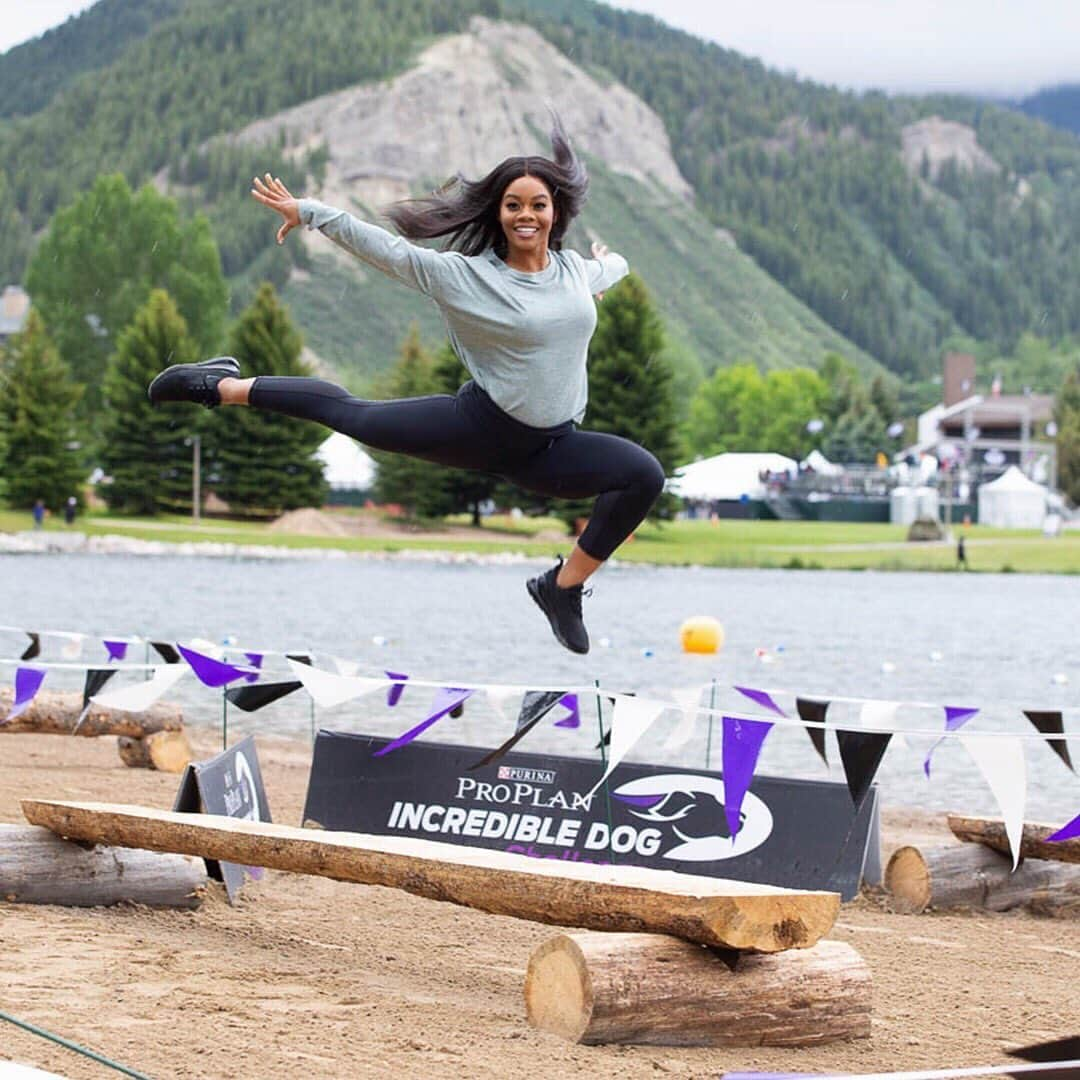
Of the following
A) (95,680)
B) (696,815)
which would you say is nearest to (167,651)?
(95,680)

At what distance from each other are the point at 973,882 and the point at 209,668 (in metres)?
4.46

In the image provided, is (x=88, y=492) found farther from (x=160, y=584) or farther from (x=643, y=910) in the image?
(x=643, y=910)

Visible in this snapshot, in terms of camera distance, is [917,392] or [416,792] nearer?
[416,792]

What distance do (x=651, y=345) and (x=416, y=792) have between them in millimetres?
63152

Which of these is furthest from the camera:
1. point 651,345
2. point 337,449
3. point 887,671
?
point 337,449

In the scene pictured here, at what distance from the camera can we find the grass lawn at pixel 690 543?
241ft

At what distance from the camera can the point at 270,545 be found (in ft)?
241

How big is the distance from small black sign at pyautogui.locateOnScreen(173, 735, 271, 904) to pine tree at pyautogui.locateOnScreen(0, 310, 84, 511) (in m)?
61.4

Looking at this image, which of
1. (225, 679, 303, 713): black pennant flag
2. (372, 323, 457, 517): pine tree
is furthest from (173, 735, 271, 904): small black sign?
(372, 323, 457, 517): pine tree

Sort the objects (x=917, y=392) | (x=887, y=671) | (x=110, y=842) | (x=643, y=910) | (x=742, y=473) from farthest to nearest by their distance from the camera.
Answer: (x=917, y=392), (x=742, y=473), (x=887, y=671), (x=110, y=842), (x=643, y=910)

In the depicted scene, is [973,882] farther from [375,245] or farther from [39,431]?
[39,431]

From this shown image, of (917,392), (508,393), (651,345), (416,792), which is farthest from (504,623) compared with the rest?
(917,392)

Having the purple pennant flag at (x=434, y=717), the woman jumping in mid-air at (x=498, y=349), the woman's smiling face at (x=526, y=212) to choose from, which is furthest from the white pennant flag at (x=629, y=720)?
the woman's smiling face at (x=526, y=212)

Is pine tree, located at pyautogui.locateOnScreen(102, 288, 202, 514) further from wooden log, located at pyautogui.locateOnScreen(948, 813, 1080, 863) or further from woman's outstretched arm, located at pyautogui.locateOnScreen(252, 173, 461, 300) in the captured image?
woman's outstretched arm, located at pyautogui.locateOnScreen(252, 173, 461, 300)
